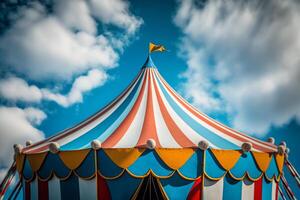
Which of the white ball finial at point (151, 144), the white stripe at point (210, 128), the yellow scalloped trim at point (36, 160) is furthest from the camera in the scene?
the white stripe at point (210, 128)

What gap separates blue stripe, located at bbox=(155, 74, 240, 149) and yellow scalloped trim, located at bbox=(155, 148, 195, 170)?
701mm

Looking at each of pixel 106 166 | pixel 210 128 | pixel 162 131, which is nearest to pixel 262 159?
pixel 210 128

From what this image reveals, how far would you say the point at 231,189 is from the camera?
4.02 meters

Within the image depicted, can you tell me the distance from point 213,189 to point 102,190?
5.23ft

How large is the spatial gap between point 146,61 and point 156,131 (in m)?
2.39

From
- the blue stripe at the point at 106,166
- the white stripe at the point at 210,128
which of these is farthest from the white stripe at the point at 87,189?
the white stripe at the point at 210,128

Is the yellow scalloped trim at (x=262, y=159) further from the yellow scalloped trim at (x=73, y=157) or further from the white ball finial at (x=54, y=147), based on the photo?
the white ball finial at (x=54, y=147)

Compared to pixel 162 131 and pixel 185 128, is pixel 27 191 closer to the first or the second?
pixel 162 131

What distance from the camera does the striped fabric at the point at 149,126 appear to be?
13.7 ft

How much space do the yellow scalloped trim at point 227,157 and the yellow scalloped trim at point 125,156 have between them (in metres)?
1.09

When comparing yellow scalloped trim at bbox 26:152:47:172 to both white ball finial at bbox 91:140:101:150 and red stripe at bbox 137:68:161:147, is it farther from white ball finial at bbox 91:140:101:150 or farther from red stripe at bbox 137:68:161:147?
red stripe at bbox 137:68:161:147

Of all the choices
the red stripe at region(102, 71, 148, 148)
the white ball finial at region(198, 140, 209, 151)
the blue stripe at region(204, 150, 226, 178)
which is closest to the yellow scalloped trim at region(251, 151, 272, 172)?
the blue stripe at region(204, 150, 226, 178)

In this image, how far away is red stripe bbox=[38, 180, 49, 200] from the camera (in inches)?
168

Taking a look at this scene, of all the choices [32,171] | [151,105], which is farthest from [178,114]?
[32,171]
